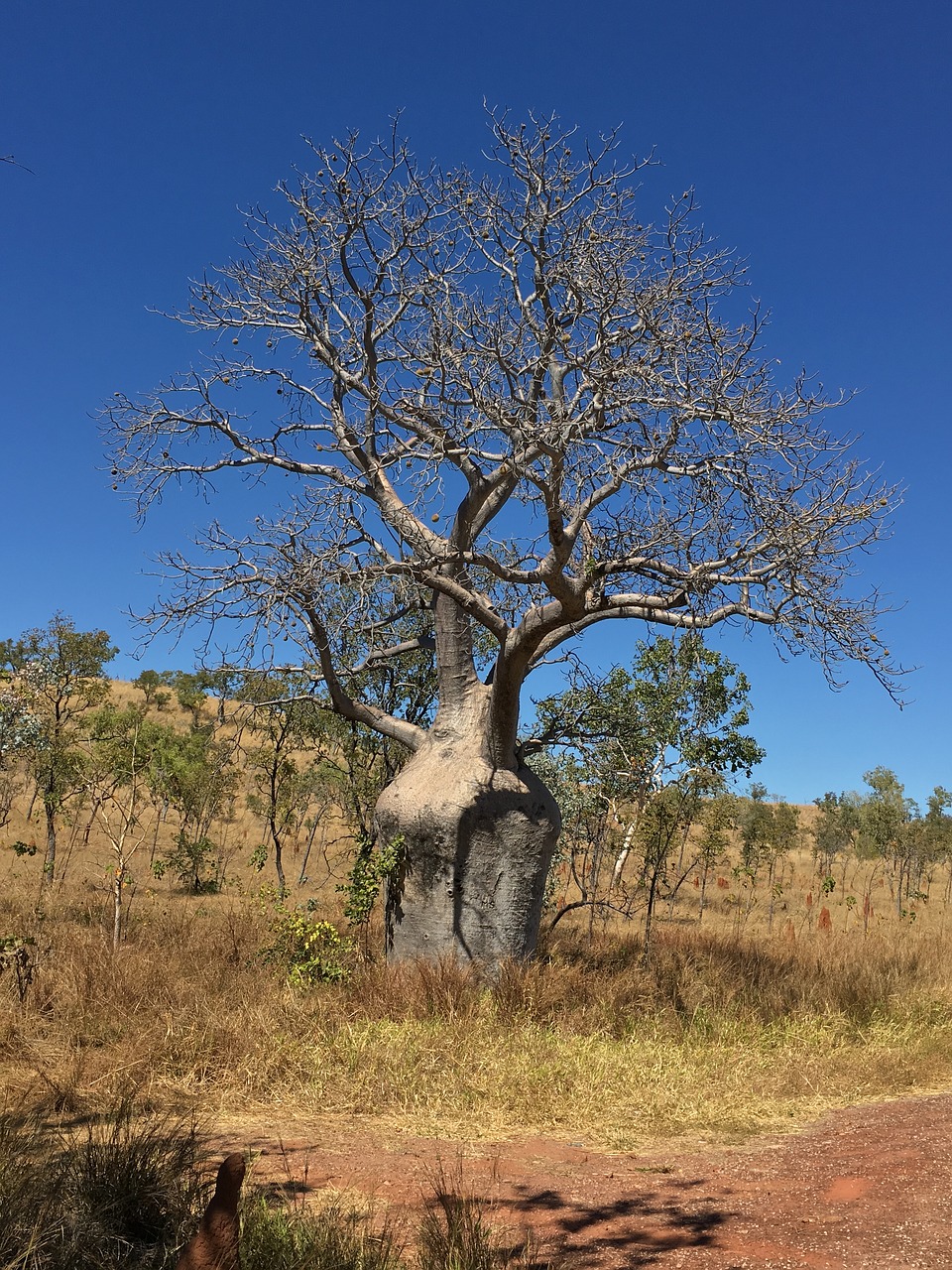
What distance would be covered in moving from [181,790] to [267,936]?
11.5 m

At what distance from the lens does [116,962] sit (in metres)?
7.24

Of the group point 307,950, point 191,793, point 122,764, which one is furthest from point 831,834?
point 307,950

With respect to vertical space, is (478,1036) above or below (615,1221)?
above

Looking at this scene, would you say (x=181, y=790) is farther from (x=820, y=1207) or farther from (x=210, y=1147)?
(x=820, y=1207)

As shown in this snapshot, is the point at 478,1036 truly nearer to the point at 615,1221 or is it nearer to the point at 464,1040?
the point at 464,1040

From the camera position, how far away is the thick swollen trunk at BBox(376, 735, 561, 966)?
27.6ft

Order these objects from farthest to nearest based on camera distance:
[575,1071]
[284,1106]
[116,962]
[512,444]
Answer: [512,444] → [116,962] → [575,1071] → [284,1106]

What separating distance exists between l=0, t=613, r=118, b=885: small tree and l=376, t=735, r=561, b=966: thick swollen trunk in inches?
324

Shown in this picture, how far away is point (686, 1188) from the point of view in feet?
15.8

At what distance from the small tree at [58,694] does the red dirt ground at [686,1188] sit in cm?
1120

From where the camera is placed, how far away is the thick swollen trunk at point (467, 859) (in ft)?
27.6

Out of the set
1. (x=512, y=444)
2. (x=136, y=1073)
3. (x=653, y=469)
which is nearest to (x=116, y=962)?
(x=136, y=1073)

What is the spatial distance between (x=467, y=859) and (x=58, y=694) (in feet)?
37.4

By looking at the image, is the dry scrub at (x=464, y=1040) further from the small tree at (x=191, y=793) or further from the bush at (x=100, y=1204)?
the small tree at (x=191, y=793)
